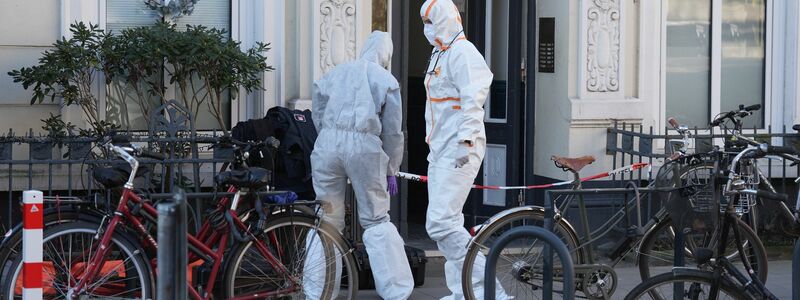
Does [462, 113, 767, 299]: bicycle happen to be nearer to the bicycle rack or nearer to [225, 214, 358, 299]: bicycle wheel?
the bicycle rack

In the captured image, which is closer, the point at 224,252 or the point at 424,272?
the point at 224,252

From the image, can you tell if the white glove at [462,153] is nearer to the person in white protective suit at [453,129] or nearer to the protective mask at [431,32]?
the person in white protective suit at [453,129]

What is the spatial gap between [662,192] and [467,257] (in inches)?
51.2

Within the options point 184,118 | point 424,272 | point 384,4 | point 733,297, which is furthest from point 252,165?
point 733,297

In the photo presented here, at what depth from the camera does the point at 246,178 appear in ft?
22.7

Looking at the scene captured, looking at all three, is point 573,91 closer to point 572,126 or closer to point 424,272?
point 572,126

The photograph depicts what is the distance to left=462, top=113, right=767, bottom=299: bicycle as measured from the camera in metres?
7.02

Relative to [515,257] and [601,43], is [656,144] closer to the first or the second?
[601,43]

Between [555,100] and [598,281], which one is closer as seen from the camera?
[598,281]

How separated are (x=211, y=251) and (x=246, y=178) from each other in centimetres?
43

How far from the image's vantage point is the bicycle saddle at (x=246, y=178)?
6.93 metres

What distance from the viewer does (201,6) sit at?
9.44 metres

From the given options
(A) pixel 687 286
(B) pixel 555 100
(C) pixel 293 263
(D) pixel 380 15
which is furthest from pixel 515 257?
(B) pixel 555 100

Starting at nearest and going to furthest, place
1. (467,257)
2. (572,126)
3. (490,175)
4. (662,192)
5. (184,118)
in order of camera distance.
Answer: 1. (662,192)
2. (467,257)
3. (184,118)
4. (572,126)
5. (490,175)
